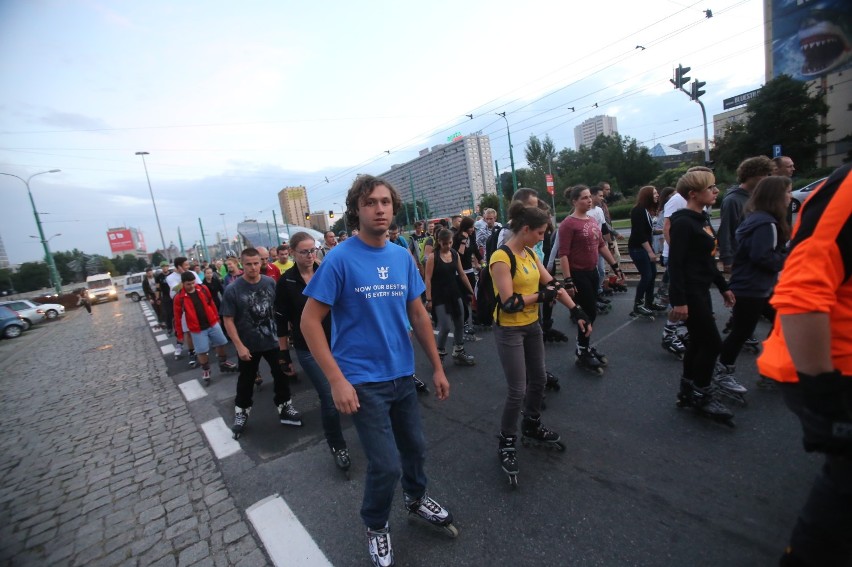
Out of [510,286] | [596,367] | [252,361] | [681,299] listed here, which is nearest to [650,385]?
[596,367]

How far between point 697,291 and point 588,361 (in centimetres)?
155

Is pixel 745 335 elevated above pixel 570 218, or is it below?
below

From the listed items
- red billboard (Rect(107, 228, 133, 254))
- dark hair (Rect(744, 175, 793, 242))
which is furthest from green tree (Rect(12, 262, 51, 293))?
dark hair (Rect(744, 175, 793, 242))

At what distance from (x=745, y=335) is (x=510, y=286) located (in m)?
2.33

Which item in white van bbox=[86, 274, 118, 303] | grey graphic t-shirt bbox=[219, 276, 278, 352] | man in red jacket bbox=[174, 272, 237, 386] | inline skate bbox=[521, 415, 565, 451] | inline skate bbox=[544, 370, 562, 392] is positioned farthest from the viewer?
white van bbox=[86, 274, 118, 303]

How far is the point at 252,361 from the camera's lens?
14.1 feet

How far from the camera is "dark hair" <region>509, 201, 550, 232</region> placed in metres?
2.78

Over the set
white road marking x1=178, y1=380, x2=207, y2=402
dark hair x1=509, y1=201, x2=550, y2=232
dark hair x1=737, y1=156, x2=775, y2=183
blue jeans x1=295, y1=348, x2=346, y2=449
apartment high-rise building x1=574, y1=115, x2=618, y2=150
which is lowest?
white road marking x1=178, y1=380, x2=207, y2=402

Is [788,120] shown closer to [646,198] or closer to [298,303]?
[646,198]

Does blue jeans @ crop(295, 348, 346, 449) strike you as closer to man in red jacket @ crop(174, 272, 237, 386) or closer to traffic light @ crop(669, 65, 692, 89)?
man in red jacket @ crop(174, 272, 237, 386)

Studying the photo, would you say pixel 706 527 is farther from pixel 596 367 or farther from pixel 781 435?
pixel 596 367

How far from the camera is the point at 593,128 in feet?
353

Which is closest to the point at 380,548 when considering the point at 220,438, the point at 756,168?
the point at 220,438

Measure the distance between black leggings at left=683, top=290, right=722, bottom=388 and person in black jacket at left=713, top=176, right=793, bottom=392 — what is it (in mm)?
389
